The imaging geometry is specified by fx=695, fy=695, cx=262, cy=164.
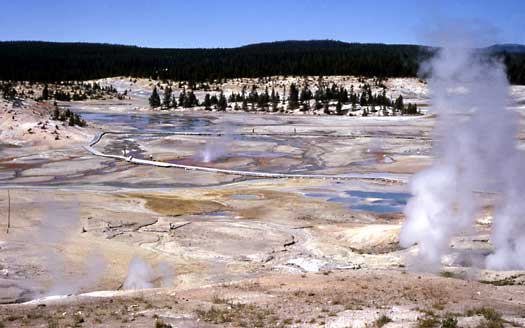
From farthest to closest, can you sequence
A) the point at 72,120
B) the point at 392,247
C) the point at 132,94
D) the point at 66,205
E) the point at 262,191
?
1. the point at 132,94
2. the point at 72,120
3. the point at 262,191
4. the point at 66,205
5. the point at 392,247

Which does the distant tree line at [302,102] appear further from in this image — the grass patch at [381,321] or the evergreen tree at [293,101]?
the grass patch at [381,321]

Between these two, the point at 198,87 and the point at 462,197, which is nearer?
the point at 462,197

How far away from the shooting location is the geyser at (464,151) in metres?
15.4

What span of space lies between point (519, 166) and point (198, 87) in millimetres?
69247

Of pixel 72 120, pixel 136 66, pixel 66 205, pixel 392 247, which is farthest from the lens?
pixel 136 66

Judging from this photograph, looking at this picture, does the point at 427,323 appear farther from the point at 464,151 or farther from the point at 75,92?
the point at 75,92

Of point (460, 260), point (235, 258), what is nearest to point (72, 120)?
point (235, 258)

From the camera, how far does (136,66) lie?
111688 mm

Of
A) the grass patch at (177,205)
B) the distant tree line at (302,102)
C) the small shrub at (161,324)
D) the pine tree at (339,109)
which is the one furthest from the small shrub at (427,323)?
the pine tree at (339,109)

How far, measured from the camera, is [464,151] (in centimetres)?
1580

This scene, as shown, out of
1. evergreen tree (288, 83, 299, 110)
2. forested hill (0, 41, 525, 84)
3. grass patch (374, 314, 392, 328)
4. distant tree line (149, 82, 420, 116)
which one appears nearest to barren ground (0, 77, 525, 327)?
grass patch (374, 314, 392, 328)

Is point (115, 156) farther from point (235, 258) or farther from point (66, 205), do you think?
point (235, 258)

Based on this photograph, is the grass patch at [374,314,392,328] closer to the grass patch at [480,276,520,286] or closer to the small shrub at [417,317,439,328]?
the small shrub at [417,317,439,328]

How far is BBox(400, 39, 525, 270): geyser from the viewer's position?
1537cm
